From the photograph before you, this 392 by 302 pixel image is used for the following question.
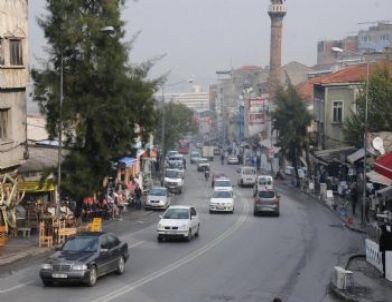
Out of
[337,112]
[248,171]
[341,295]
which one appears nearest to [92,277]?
[341,295]

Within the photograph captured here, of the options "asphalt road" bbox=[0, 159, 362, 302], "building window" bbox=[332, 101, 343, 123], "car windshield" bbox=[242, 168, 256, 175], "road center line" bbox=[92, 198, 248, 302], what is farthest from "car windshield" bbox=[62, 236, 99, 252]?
"building window" bbox=[332, 101, 343, 123]

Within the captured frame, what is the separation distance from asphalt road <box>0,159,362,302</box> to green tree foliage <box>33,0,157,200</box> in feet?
13.3

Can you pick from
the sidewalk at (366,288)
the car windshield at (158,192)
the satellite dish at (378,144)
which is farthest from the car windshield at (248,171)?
the sidewalk at (366,288)

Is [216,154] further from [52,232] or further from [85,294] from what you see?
[85,294]

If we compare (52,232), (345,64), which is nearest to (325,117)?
(345,64)

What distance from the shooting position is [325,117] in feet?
253

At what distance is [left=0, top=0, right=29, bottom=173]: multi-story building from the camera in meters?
36.4

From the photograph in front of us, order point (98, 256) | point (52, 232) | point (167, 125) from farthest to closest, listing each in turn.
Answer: point (167, 125) < point (52, 232) < point (98, 256)

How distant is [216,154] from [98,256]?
4854 inches

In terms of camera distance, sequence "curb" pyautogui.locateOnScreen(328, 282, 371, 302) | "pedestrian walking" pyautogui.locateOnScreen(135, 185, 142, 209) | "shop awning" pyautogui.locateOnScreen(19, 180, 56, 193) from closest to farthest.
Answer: "curb" pyautogui.locateOnScreen(328, 282, 371, 302)
"shop awning" pyautogui.locateOnScreen(19, 180, 56, 193)
"pedestrian walking" pyautogui.locateOnScreen(135, 185, 142, 209)

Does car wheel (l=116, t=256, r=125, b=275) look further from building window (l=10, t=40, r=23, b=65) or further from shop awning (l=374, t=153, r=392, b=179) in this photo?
building window (l=10, t=40, r=23, b=65)

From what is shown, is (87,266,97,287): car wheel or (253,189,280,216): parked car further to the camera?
(253,189,280,216): parked car

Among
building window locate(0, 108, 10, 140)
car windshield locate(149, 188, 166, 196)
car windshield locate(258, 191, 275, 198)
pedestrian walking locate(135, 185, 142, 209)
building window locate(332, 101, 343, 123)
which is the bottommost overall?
pedestrian walking locate(135, 185, 142, 209)

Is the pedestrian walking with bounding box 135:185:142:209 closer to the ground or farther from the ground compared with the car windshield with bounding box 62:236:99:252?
closer to the ground
